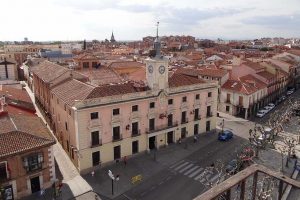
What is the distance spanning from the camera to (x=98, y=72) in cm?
5838

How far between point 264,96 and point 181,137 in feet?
99.6

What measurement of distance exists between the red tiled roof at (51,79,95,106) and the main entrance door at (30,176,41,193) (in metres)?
10.6

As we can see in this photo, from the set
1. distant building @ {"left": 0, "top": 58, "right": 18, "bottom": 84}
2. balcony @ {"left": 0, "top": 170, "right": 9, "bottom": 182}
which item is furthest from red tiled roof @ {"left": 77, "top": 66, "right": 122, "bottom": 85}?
distant building @ {"left": 0, "top": 58, "right": 18, "bottom": 84}

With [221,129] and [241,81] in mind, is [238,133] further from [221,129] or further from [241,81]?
[241,81]

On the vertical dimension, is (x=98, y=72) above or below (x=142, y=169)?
above

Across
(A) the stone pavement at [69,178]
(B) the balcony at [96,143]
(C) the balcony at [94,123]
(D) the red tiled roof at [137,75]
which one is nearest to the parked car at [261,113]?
(D) the red tiled roof at [137,75]

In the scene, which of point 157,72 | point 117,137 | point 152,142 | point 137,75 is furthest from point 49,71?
point 152,142

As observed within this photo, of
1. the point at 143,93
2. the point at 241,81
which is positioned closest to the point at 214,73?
the point at 241,81

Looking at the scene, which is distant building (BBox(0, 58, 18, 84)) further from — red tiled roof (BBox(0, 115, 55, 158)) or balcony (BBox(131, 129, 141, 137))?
balcony (BBox(131, 129, 141, 137))

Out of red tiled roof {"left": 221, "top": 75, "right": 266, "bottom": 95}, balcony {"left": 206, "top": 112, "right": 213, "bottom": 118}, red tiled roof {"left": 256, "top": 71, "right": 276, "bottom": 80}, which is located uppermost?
red tiled roof {"left": 256, "top": 71, "right": 276, "bottom": 80}

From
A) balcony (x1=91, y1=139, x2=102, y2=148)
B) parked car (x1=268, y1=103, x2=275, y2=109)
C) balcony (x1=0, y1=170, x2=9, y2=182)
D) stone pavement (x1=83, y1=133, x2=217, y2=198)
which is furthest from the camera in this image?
parked car (x1=268, y1=103, x2=275, y2=109)

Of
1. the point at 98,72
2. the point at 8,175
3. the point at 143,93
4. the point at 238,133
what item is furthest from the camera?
the point at 98,72

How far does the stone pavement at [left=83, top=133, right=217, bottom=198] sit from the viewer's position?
34344 mm

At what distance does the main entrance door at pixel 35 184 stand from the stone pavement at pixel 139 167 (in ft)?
19.4
